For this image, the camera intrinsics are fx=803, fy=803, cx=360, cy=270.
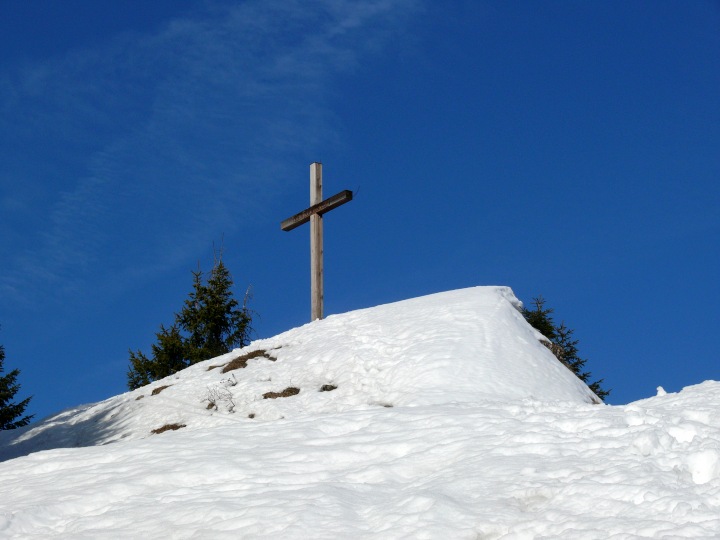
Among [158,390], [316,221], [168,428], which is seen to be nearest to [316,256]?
[316,221]

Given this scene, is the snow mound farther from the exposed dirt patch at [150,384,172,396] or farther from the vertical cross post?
the vertical cross post

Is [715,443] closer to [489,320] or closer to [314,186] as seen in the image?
[489,320]

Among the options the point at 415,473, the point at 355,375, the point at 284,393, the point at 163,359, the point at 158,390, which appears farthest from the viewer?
the point at 163,359

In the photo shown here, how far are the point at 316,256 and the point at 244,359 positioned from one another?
11.5 feet

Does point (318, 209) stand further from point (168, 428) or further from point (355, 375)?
point (168, 428)

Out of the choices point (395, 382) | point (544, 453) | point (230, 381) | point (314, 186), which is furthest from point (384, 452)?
point (314, 186)

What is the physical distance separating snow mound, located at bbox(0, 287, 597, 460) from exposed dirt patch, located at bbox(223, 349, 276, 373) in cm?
4

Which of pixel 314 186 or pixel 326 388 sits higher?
pixel 314 186

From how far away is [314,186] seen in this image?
19828 millimetres

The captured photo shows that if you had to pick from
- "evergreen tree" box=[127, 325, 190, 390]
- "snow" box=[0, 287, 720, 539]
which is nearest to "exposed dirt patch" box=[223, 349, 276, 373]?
"snow" box=[0, 287, 720, 539]

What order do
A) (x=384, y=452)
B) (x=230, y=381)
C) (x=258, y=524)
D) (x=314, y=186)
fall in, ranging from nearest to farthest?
(x=258, y=524) → (x=384, y=452) → (x=230, y=381) → (x=314, y=186)

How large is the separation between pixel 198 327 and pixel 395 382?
1723 centimetres

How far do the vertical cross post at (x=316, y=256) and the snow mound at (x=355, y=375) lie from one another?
3.30 feet

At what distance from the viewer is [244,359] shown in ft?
55.8
